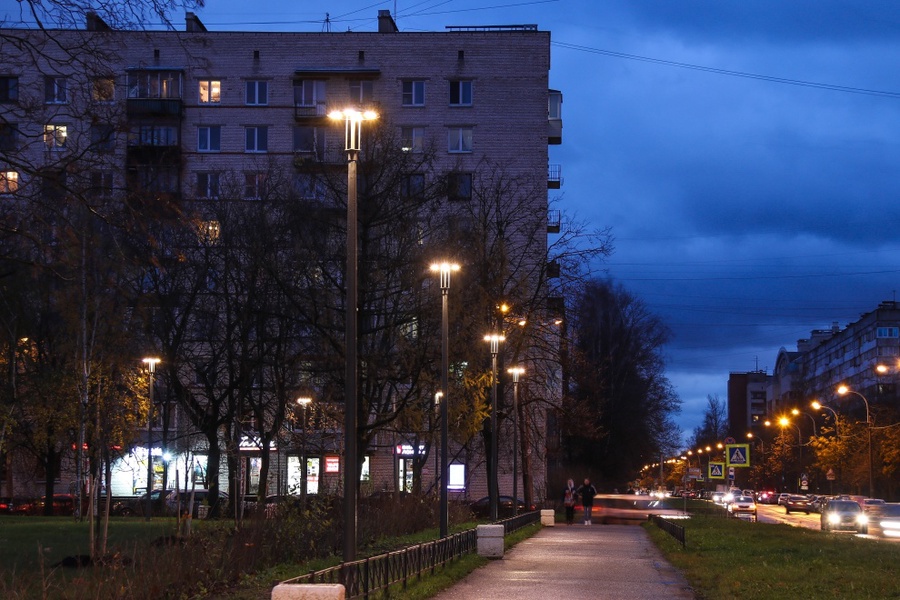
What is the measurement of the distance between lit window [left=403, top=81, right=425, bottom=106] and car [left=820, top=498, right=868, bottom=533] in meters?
33.3

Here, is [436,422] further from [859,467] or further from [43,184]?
[859,467]

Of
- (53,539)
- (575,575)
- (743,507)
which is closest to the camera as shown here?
(575,575)

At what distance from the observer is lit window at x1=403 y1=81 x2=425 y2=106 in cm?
7512

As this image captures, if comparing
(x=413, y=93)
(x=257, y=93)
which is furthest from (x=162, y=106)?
(x=413, y=93)

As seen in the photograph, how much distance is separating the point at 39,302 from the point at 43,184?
36752 mm

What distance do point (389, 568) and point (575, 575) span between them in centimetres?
630

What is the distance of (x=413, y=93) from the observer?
2960 inches

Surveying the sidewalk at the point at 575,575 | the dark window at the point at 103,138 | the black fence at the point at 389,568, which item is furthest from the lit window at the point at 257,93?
the dark window at the point at 103,138

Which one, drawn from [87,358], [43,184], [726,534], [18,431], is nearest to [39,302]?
[18,431]

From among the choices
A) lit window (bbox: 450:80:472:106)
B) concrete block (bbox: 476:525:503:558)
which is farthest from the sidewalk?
lit window (bbox: 450:80:472:106)

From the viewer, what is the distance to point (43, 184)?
1401 centimetres

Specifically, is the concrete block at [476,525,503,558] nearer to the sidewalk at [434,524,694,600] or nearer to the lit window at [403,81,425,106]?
the sidewalk at [434,524,694,600]

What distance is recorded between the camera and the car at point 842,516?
183 feet

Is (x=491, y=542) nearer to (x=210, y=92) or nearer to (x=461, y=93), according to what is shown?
(x=461, y=93)
